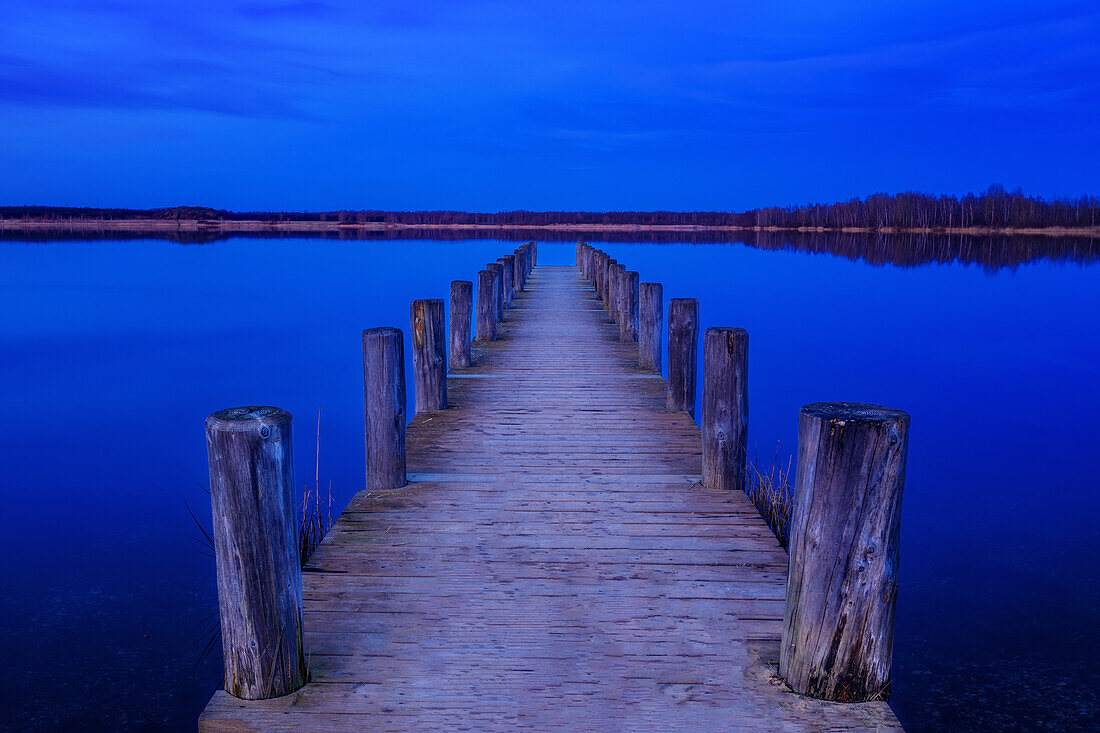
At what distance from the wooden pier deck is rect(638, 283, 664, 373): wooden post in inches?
117

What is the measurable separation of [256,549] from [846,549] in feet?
6.86

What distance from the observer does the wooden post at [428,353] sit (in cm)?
708

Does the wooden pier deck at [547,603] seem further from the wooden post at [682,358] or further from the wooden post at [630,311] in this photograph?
the wooden post at [630,311]

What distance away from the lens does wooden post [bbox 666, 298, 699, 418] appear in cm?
742

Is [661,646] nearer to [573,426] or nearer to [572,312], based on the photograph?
[573,426]

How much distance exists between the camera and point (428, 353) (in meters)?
7.19

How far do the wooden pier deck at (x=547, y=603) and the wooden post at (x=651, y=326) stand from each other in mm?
2976

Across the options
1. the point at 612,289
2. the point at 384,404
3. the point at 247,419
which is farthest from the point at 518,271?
the point at 247,419

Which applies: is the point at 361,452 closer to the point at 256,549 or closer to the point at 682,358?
the point at 682,358

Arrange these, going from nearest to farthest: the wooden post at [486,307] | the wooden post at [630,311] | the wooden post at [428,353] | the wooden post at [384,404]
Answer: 1. the wooden post at [384,404]
2. the wooden post at [428,353]
3. the wooden post at [630,311]
4. the wooden post at [486,307]

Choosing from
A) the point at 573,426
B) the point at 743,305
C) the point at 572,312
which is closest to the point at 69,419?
the point at 572,312

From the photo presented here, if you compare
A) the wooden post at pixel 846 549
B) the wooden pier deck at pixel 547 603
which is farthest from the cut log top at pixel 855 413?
the wooden pier deck at pixel 547 603

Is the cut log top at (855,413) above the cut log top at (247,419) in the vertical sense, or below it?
above

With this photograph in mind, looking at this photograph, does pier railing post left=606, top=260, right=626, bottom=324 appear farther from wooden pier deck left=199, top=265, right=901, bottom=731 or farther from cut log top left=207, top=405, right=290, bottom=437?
cut log top left=207, top=405, right=290, bottom=437
